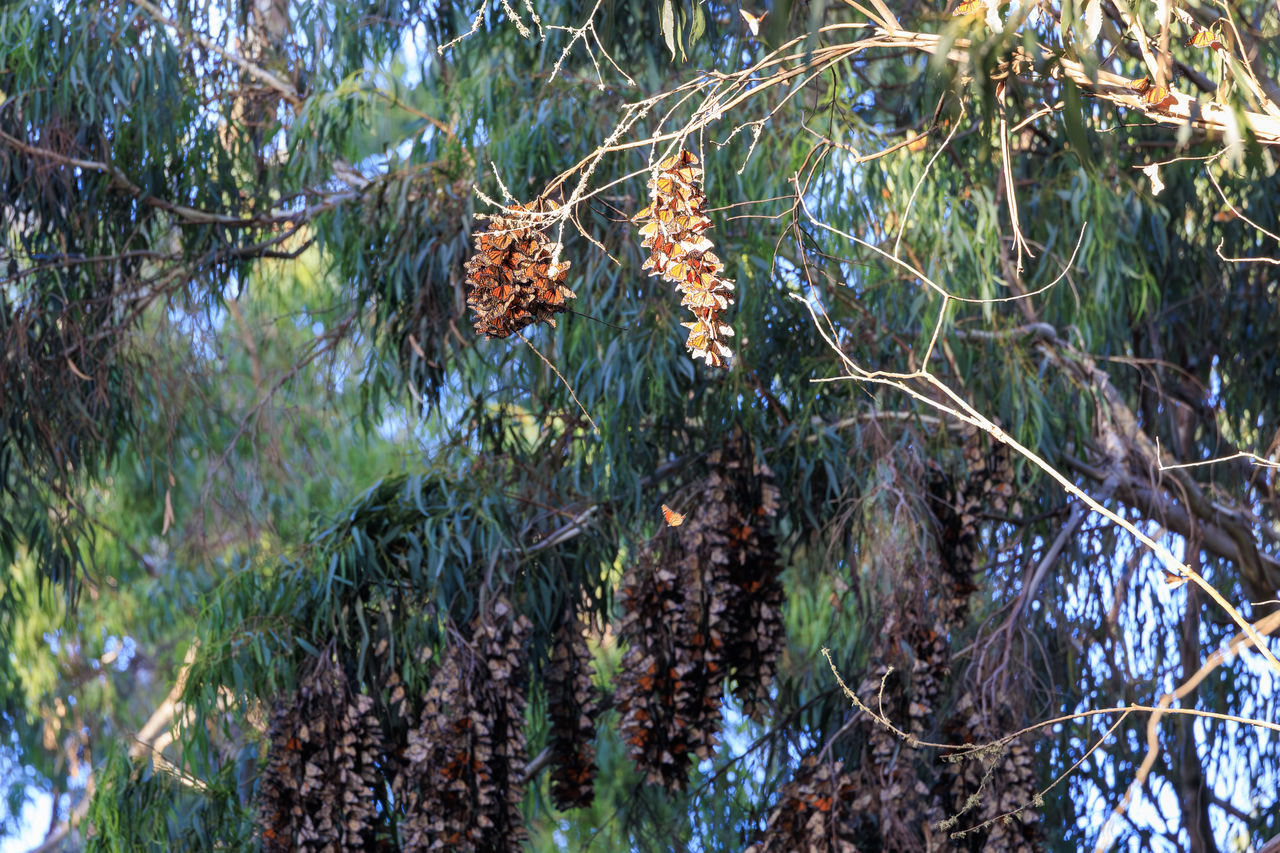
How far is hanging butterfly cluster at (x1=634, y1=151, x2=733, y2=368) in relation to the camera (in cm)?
142

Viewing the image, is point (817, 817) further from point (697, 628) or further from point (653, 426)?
point (653, 426)

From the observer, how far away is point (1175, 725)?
3.59 metres

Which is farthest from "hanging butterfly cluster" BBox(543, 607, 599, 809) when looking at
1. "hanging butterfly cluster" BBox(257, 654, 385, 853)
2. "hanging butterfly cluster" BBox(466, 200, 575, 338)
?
"hanging butterfly cluster" BBox(466, 200, 575, 338)

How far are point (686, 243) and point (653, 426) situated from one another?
1.66m

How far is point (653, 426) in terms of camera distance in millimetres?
3072

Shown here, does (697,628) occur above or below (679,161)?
above

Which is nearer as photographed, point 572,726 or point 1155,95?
point 1155,95

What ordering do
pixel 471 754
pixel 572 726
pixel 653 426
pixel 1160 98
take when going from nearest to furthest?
pixel 1160 98 < pixel 471 754 < pixel 572 726 < pixel 653 426

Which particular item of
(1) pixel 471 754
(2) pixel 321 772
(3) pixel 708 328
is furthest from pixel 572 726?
(3) pixel 708 328

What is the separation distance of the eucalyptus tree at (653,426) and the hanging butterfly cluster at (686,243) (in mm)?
961

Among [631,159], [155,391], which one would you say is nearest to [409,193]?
[631,159]

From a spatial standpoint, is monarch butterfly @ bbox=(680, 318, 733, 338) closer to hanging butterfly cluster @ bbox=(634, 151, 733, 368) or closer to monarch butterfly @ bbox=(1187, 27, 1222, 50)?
hanging butterfly cluster @ bbox=(634, 151, 733, 368)

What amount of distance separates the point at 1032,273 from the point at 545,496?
133 centimetres

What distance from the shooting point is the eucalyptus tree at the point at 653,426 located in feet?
8.59
